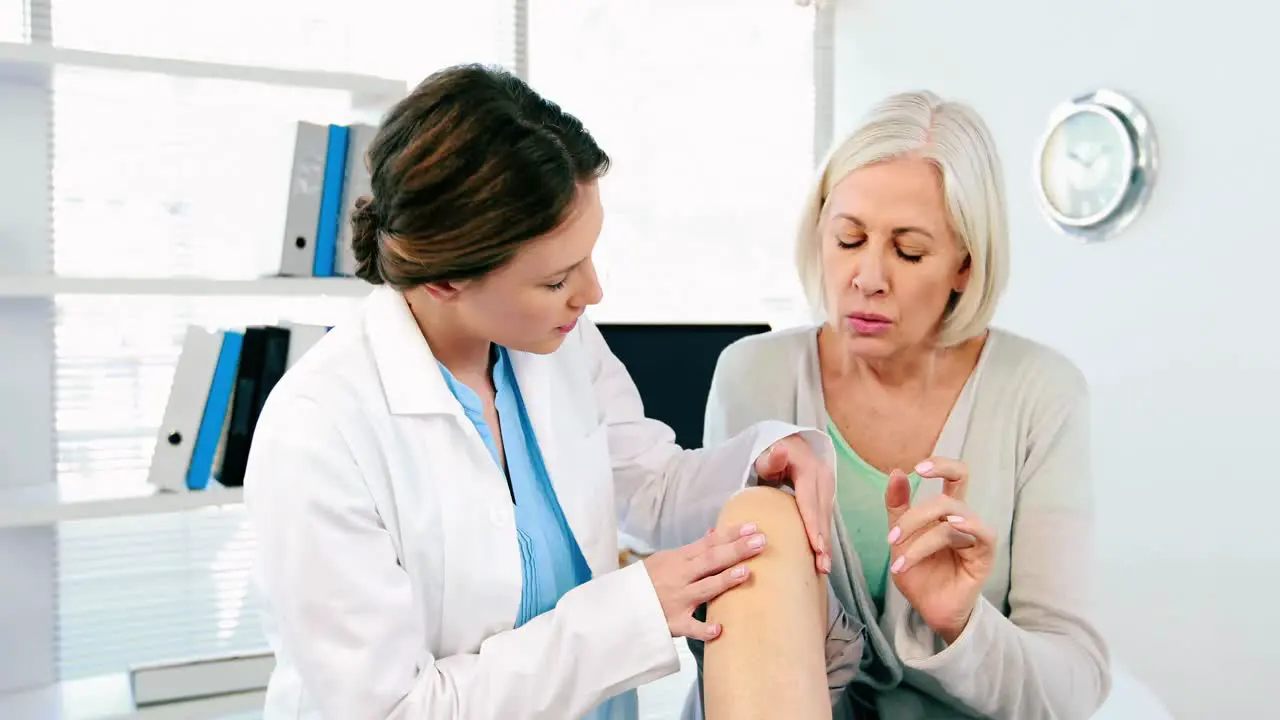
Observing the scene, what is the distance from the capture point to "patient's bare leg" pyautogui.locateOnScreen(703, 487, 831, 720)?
0.92 meters

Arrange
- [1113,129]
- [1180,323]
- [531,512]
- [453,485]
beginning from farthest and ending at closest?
1. [1113,129]
2. [1180,323]
3. [531,512]
4. [453,485]

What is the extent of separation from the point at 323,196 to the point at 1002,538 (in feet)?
4.80

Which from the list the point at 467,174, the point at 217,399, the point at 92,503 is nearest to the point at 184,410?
the point at 217,399

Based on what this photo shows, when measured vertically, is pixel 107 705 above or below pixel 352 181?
below

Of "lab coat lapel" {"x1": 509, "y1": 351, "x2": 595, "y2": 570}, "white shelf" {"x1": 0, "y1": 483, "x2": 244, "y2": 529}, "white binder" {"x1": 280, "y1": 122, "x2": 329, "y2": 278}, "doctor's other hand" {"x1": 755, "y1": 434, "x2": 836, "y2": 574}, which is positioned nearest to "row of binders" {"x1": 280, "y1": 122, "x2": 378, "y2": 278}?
"white binder" {"x1": 280, "y1": 122, "x2": 329, "y2": 278}

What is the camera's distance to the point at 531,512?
1.16 meters

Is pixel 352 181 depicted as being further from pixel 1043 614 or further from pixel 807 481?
pixel 1043 614

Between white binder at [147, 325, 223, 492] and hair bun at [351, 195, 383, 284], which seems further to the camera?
white binder at [147, 325, 223, 492]

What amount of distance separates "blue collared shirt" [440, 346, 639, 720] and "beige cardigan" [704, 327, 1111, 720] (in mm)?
288

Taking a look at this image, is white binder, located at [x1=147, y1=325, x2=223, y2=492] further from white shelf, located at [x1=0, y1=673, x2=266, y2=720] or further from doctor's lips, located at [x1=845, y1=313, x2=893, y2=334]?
doctor's lips, located at [x1=845, y1=313, x2=893, y2=334]

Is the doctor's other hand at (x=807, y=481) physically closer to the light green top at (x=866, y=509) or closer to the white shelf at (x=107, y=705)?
the light green top at (x=866, y=509)

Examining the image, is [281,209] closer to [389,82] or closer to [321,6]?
[389,82]

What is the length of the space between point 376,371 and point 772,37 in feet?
10.5

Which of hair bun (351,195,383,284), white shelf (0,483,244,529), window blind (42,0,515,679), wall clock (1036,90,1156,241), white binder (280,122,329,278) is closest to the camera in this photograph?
hair bun (351,195,383,284)
